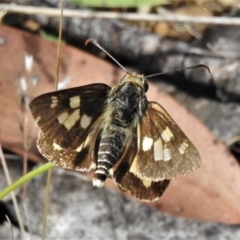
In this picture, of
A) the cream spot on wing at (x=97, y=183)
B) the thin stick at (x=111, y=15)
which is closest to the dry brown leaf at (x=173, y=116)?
the thin stick at (x=111, y=15)

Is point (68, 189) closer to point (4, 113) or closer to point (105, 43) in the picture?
point (4, 113)

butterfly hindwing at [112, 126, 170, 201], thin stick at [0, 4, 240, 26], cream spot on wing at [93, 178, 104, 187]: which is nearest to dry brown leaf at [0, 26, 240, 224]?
thin stick at [0, 4, 240, 26]

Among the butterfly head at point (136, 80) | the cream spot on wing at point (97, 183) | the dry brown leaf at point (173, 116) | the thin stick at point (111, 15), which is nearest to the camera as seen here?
the cream spot on wing at point (97, 183)

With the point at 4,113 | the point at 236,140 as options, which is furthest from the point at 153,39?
the point at 4,113

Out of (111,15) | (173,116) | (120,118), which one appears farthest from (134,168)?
(111,15)

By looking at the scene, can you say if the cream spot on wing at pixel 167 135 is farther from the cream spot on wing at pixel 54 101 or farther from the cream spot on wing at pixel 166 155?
the cream spot on wing at pixel 54 101

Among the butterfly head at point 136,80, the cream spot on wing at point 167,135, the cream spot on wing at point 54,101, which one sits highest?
the butterfly head at point 136,80
